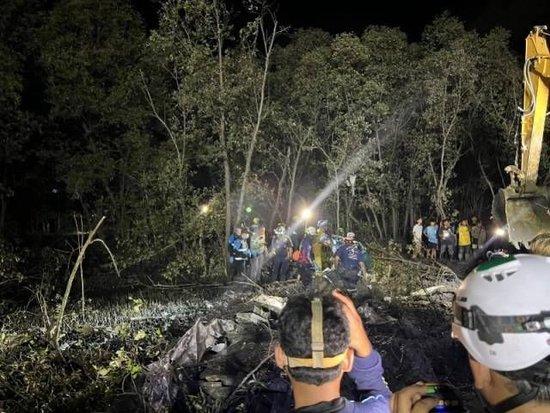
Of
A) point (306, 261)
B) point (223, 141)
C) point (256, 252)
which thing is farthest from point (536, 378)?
point (223, 141)

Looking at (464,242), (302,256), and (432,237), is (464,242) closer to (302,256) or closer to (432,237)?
(432,237)

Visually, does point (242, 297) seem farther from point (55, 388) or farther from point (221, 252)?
point (221, 252)

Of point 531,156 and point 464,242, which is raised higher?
point 531,156

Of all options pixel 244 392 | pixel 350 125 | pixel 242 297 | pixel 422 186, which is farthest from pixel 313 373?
pixel 422 186

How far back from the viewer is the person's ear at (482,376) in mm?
1736

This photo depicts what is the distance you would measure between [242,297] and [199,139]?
9514mm

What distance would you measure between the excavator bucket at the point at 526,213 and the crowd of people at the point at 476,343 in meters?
6.11

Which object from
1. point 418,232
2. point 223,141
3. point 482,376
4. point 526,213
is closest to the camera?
point 482,376

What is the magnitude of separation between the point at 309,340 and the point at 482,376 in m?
0.58

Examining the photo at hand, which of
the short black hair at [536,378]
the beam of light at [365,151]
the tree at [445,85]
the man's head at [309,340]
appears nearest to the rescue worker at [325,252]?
the beam of light at [365,151]

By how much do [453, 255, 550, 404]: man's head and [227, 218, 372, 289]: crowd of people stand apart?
9.05 meters

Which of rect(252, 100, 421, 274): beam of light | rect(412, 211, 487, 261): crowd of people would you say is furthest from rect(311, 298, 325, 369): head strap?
rect(252, 100, 421, 274): beam of light

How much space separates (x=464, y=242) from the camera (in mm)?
17594

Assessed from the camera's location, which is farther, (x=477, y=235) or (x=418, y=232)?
(x=477, y=235)
